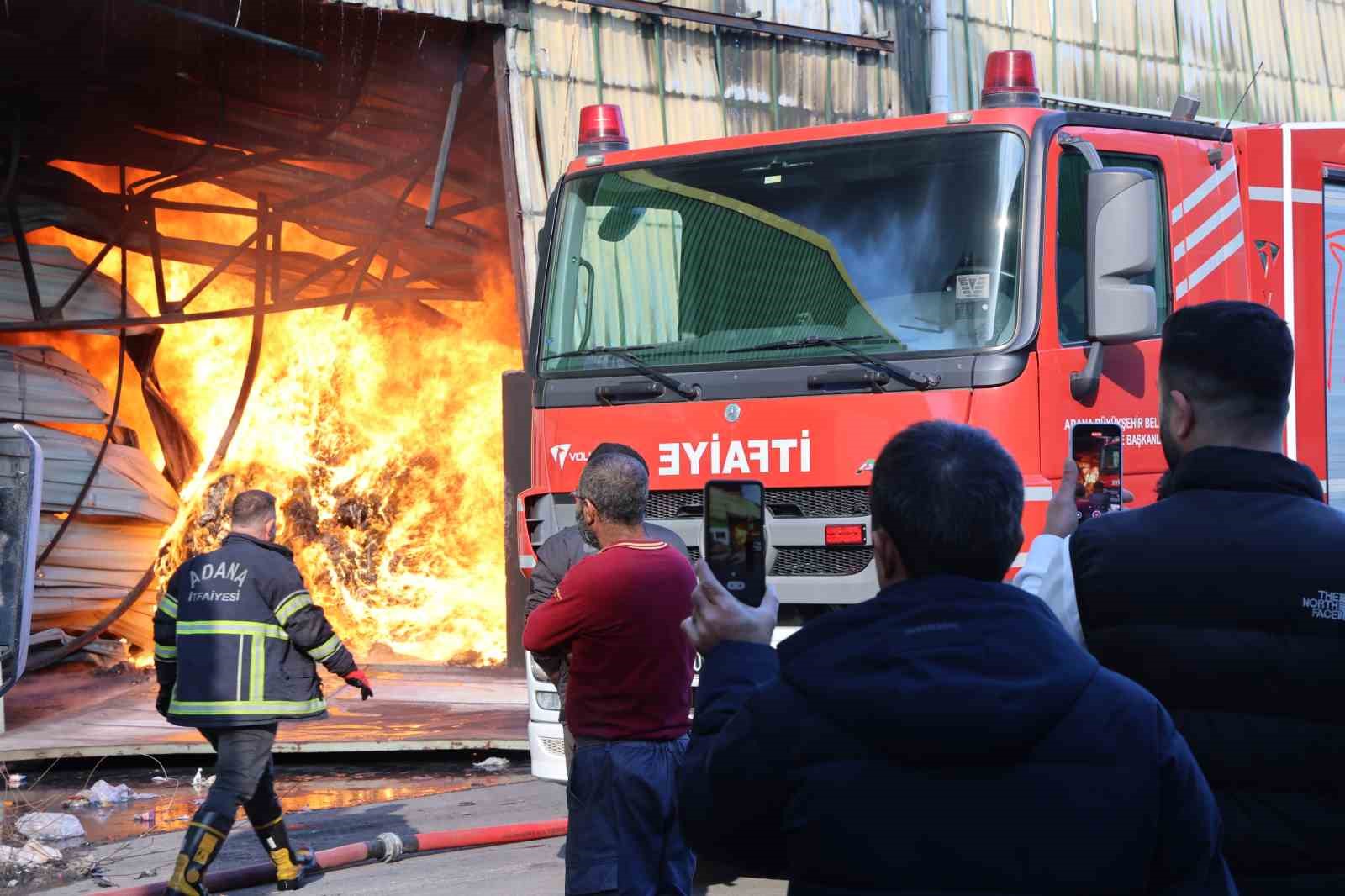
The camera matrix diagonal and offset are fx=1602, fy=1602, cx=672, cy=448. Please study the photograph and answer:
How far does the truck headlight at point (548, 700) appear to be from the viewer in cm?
690

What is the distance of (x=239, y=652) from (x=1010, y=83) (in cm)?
394

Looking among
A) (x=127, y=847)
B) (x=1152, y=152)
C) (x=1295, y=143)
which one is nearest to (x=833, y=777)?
(x=1152, y=152)

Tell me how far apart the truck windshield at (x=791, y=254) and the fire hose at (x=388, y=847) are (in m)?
2.20

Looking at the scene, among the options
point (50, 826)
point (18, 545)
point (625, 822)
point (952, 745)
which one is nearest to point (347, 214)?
point (50, 826)

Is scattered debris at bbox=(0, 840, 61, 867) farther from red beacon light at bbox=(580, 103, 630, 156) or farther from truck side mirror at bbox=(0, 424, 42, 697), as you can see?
red beacon light at bbox=(580, 103, 630, 156)

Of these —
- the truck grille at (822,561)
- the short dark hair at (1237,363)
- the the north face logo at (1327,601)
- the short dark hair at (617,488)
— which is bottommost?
the truck grille at (822,561)

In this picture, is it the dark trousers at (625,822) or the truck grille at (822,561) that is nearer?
the dark trousers at (625,822)

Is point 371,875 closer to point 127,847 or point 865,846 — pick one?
point 127,847

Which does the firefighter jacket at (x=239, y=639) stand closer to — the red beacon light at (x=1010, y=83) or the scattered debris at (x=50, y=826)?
the scattered debris at (x=50, y=826)

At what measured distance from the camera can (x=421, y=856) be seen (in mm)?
7617

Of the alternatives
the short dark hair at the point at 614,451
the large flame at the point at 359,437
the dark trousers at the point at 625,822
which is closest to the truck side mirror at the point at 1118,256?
the short dark hair at the point at 614,451

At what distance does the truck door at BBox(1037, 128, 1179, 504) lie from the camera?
6.19 metres

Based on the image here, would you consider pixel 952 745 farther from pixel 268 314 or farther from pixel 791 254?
pixel 268 314

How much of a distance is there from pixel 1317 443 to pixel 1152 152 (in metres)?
1.50
